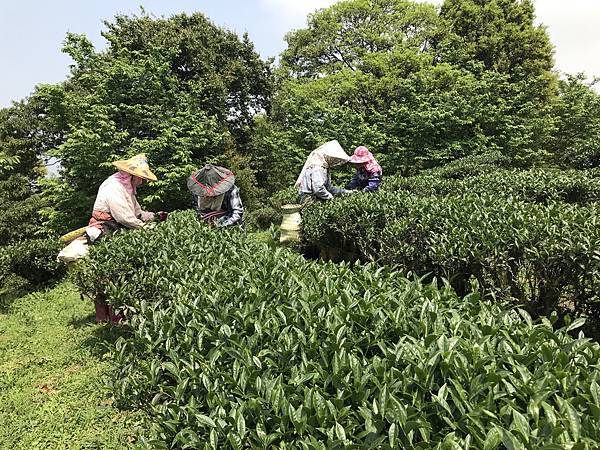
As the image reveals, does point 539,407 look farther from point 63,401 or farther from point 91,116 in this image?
point 91,116

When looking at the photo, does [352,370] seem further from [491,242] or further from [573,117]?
[573,117]

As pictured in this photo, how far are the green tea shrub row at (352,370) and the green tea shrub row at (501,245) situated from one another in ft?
3.88

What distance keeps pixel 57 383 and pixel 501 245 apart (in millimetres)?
3902

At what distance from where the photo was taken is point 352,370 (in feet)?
4.77

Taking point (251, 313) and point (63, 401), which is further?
point (63, 401)

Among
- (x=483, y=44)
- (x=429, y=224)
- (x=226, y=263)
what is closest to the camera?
(x=226, y=263)

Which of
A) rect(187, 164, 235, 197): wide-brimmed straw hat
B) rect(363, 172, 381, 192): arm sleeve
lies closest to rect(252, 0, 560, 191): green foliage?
rect(363, 172, 381, 192): arm sleeve

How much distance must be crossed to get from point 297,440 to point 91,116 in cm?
1518

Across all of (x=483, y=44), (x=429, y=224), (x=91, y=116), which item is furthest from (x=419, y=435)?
(x=483, y=44)

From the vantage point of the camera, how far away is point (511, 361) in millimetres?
1397

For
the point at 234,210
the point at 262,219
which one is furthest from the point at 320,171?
the point at 262,219

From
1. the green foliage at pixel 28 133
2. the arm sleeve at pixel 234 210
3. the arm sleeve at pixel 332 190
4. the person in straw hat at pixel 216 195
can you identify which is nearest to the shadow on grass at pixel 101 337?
the person in straw hat at pixel 216 195

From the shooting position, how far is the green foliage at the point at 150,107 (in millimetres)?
14461

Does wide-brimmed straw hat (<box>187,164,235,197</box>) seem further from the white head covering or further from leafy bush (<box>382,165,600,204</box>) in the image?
leafy bush (<box>382,165,600,204</box>)
